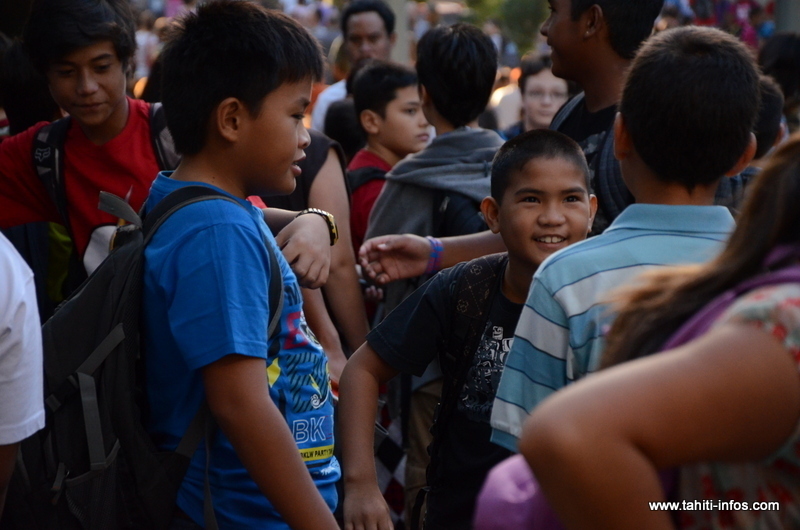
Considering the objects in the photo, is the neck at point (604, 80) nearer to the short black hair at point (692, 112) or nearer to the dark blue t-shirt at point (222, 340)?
the short black hair at point (692, 112)

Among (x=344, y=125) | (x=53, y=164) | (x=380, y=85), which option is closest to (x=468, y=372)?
(x=53, y=164)

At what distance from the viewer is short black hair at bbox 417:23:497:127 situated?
11.7 feet

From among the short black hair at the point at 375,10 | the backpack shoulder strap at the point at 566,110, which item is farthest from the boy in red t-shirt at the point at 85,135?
the short black hair at the point at 375,10

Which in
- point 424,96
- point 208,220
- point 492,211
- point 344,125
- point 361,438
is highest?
point 208,220

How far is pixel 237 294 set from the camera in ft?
5.99

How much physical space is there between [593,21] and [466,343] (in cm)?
125

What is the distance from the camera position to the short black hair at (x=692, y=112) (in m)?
1.73

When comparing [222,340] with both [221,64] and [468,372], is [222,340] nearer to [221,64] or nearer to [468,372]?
[221,64]

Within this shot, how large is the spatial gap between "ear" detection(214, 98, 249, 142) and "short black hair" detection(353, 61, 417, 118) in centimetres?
243

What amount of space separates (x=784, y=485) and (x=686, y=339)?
0.20 metres

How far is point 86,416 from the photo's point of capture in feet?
6.15

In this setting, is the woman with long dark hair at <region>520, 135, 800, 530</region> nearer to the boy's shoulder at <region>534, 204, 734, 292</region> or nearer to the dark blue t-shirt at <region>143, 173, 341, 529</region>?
the boy's shoulder at <region>534, 204, 734, 292</region>

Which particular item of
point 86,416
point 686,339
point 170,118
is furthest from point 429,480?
point 686,339

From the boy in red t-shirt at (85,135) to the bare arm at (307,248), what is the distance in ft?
2.23
